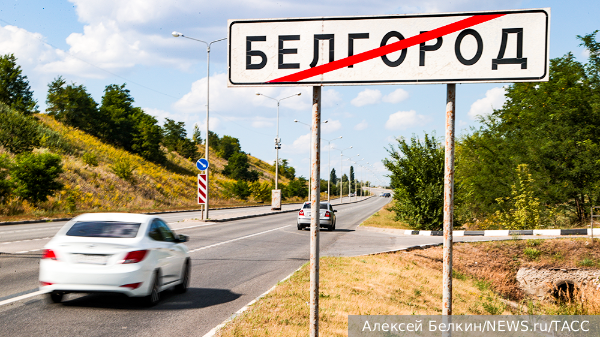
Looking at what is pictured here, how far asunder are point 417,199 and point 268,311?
20709 millimetres

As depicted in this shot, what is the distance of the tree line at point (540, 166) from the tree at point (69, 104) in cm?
5156

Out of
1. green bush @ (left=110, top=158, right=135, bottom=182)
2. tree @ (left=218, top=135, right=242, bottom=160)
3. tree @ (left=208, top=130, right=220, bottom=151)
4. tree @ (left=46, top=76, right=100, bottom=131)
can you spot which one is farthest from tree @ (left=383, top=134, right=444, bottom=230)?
tree @ (left=208, top=130, right=220, bottom=151)

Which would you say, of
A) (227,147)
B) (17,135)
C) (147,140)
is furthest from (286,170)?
(17,135)

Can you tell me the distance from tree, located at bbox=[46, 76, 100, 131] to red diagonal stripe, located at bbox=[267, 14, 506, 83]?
6805 cm

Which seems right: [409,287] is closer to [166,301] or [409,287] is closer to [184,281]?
[184,281]

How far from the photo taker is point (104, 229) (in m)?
7.90

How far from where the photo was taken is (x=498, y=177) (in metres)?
33.4

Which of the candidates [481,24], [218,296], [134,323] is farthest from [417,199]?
[481,24]

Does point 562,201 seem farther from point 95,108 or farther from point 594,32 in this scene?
point 95,108

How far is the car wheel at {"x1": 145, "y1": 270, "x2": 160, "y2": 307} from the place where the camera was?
7910 mm

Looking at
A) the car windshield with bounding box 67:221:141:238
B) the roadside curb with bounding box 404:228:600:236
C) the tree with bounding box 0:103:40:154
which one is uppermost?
the tree with bounding box 0:103:40:154

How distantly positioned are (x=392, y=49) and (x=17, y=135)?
141 ft

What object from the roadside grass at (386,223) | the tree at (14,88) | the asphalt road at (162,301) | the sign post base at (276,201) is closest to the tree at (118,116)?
the tree at (14,88)

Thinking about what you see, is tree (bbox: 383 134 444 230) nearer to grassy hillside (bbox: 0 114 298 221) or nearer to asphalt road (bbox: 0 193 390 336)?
asphalt road (bbox: 0 193 390 336)
